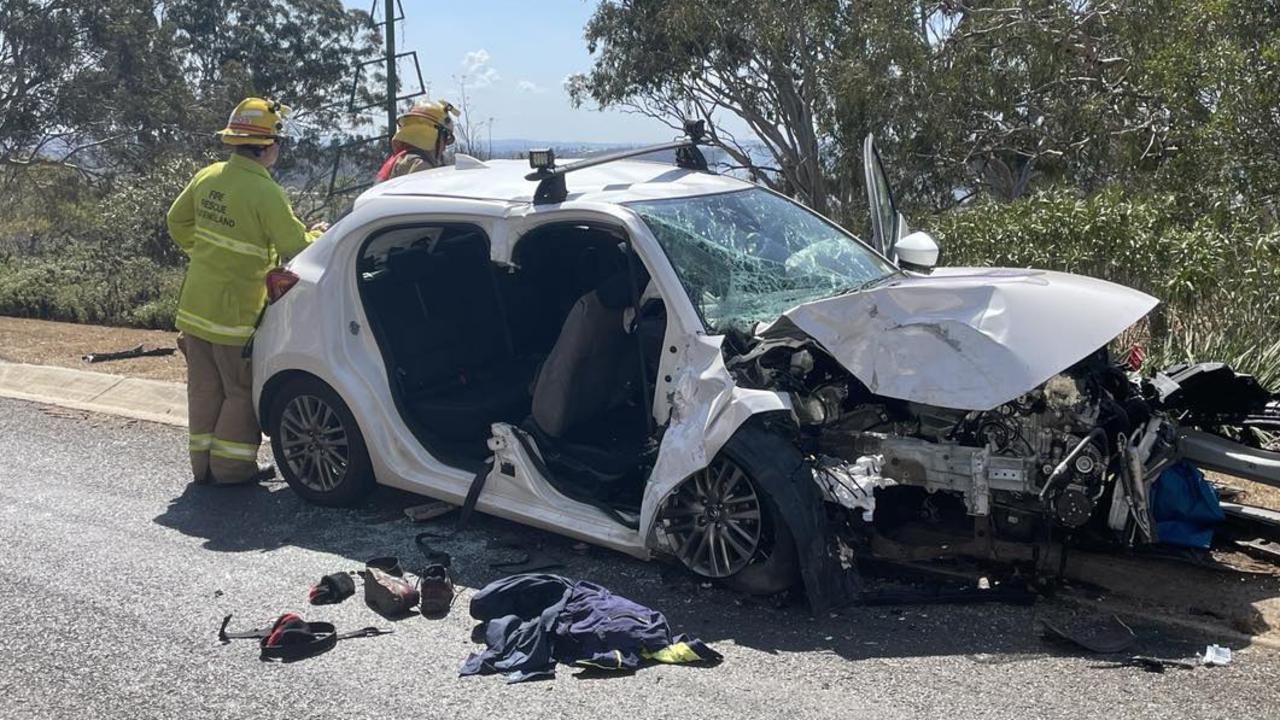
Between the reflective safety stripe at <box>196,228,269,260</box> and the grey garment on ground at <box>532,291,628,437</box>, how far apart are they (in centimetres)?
194

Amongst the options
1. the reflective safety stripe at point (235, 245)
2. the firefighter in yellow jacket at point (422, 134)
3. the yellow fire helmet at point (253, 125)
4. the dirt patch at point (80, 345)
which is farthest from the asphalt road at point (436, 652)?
the dirt patch at point (80, 345)

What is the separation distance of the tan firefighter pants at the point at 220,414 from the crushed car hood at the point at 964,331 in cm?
320

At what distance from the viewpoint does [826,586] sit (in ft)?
16.3

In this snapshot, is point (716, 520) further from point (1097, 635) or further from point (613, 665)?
point (1097, 635)

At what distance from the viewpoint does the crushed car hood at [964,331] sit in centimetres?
482

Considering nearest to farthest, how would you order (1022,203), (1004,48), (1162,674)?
(1162,674) → (1022,203) → (1004,48)

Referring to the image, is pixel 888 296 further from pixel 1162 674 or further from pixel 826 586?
pixel 1162 674

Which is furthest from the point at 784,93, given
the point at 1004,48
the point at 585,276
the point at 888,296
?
the point at 888,296

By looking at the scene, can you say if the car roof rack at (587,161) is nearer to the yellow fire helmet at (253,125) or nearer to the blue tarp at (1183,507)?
the yellow fire helmet at (253,125)

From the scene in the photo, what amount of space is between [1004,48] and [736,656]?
16175 mm

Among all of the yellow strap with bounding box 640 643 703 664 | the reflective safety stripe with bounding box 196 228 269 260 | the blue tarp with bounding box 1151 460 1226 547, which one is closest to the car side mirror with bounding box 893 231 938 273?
the blue tarp with bounding box 1151 460 1226 547

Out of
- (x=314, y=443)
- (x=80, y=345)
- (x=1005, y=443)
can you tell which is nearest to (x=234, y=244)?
(x=314, y=443)

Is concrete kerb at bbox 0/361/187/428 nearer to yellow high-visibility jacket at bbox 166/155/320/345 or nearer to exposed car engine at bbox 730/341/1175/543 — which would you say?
yellow high-visibility jacket at bbox 166/155/320/345

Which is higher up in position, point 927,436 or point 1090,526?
point 927,436
